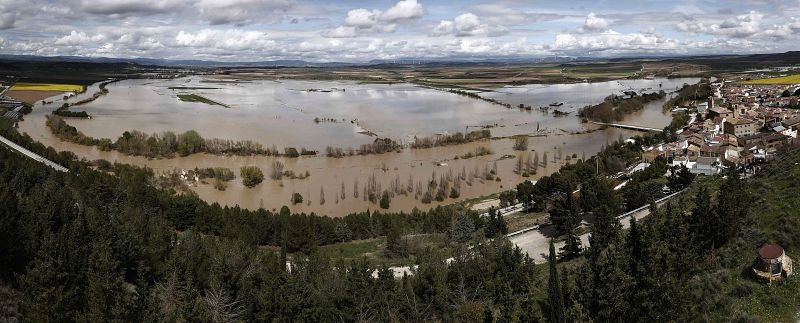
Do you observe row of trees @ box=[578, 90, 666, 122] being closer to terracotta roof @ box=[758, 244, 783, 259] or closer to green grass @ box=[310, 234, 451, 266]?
green grass @ box=[310, 234, 451, 266]

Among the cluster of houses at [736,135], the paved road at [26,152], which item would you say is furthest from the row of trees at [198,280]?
the paved road at [26,152]

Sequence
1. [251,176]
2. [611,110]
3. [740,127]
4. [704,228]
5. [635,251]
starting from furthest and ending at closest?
[611,110]
[740,127]
[251,176]
[704,228]
[635,251]

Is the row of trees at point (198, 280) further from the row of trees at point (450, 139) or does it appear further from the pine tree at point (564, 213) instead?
the row of trees at point (450, 139)

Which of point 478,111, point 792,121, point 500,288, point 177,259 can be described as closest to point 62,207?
point 177,259

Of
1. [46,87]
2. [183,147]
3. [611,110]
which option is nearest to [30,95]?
[46,87]

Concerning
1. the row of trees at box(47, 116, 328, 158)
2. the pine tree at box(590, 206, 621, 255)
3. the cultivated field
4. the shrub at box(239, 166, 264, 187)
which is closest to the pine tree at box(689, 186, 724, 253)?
the pine tree at box(590, 206, 621, 255)

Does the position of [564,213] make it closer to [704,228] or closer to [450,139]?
[704,228]

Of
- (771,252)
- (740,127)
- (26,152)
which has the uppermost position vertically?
→ (771,252)
